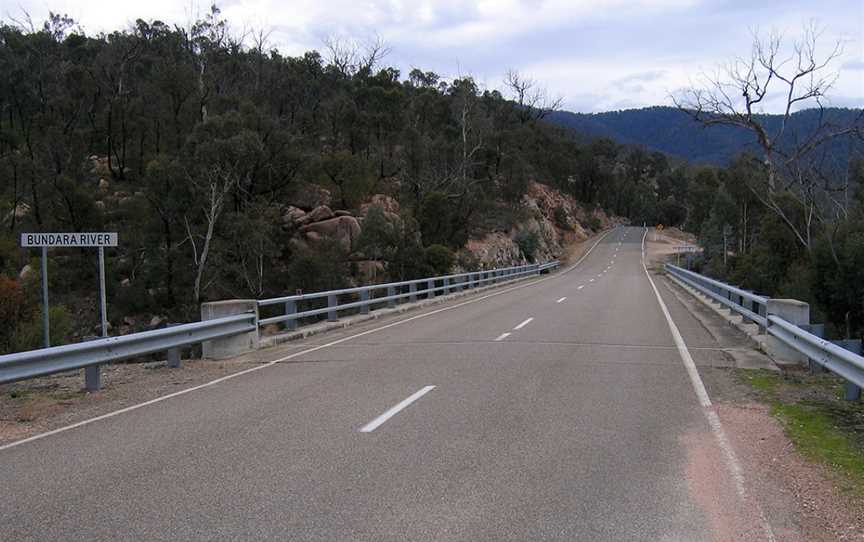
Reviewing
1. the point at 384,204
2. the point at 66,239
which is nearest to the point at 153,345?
the point at 66,239

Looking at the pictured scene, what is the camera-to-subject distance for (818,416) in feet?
26.7

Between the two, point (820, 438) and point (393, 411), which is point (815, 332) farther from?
point (393, 411)

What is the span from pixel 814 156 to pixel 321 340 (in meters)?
30.6

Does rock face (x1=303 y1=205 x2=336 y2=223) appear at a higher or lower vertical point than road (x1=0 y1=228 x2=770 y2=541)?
higher

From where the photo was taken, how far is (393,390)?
31.3 feet

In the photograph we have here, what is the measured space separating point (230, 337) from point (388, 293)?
34.1 feet

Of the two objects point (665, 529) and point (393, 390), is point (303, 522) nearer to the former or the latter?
point (665, 529)

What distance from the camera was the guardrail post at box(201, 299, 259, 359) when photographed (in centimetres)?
1340

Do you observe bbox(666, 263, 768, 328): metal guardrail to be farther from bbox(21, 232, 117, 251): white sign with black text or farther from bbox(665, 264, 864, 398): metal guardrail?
bbox(21, 232, 117, 251): white sign with black text

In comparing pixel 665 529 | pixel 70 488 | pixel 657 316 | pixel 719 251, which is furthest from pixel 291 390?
pixel 719 251

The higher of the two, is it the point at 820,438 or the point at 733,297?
the point at 733,297

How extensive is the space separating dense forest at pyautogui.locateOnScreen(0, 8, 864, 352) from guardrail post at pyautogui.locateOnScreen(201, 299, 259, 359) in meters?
10.1

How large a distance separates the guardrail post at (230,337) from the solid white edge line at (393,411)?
17.1 ft

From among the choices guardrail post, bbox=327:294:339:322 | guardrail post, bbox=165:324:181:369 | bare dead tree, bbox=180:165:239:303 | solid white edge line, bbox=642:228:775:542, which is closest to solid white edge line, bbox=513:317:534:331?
solid white edge line, bbox=642:228:775:542
